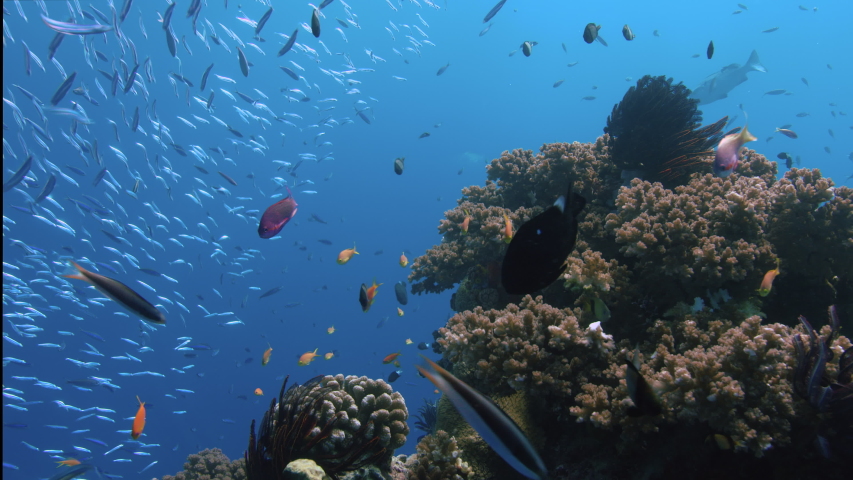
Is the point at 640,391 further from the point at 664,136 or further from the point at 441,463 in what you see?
the point at 664,136

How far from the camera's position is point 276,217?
173 inches

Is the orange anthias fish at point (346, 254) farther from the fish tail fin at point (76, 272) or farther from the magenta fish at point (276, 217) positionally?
the fish tail fin at point (76, 272)

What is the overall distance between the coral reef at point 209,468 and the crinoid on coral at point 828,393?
8.72 m

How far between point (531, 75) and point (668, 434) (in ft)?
339

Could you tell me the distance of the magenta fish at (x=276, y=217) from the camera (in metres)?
4.34

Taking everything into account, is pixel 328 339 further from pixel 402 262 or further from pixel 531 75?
pixel 531 75

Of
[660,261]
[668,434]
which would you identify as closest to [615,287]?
[660,261]

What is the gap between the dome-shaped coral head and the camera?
19.8ft

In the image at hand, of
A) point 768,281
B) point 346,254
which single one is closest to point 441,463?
point 768,281

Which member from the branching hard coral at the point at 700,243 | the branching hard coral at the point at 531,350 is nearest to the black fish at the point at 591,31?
the branching hard coral at the point at 700,243

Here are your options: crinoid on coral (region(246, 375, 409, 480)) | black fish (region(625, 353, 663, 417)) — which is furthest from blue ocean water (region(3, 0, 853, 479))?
black fish (region(625, 353, 663, 417))

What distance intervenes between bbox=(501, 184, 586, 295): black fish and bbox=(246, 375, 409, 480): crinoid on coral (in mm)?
2671

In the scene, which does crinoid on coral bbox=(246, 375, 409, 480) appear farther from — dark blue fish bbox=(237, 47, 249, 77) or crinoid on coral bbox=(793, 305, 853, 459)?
dark blue fish bbox=(237, 47, 249, 77)

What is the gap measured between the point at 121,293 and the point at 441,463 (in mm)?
3183
